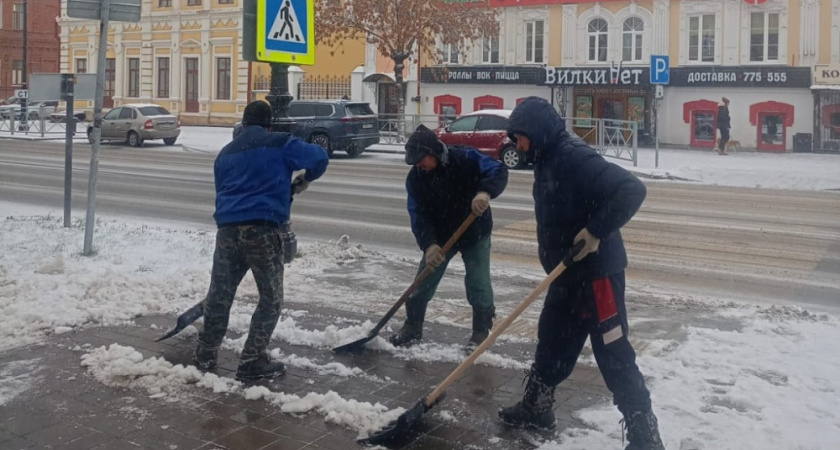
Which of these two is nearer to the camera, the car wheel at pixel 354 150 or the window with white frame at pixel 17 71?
the car wheel at pixel 354 150

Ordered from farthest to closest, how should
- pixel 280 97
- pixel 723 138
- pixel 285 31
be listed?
pixel 723 138, pixel 280 97, pixel 285 31

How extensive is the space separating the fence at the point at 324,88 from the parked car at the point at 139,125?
28.7 ft

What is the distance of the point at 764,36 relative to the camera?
3095 centimetres

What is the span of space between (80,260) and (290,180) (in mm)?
4266

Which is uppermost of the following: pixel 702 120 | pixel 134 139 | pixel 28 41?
pixel 28 41

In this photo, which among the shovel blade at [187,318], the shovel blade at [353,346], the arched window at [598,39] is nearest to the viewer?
the shovel blade at [353,346]

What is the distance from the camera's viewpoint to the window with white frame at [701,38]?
105 feet

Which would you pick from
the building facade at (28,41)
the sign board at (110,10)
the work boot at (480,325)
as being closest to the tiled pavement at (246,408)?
the work boot at (480,325)

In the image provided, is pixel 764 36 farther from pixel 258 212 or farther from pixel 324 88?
pixel 258 212

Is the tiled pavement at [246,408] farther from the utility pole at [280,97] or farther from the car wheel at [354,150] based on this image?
the car wheel at [354,150]

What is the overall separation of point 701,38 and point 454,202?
2888 centimetres

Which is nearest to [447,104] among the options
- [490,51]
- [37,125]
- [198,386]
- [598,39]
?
[490,51]

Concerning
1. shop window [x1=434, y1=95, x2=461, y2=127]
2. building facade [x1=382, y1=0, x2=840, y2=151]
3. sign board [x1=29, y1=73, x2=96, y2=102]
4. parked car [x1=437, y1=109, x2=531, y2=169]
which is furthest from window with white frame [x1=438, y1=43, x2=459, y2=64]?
sign board [x1=29, y1=73, x2=96, y2=102]

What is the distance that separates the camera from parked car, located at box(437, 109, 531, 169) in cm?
2252
